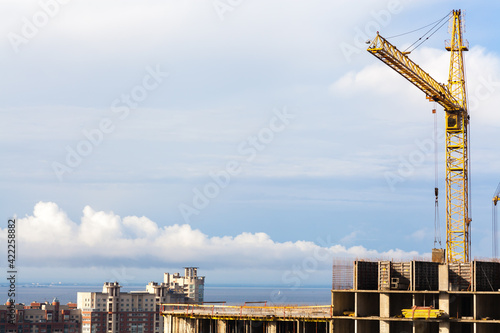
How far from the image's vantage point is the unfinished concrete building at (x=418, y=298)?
165ft

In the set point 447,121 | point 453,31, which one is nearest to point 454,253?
point 447,121

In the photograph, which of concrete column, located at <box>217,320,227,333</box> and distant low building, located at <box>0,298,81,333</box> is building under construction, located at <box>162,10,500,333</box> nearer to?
concrete column, located at <box>217,320,227,333</box>

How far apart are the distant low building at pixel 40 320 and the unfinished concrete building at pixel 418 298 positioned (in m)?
141

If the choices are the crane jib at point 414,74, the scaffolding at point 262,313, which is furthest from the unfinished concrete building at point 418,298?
the crane jib at point 414,74

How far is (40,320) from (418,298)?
154 m

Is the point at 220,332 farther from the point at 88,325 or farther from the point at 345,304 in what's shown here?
the point at 88,325

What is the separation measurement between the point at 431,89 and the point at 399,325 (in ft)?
135

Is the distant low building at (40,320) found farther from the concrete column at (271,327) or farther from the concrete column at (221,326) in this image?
the concrete column at (271,327)

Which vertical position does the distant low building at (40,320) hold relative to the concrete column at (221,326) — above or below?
below

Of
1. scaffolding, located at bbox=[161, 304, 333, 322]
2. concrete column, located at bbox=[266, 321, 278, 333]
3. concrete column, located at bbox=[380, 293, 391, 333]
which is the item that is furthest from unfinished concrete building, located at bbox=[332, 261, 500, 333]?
concrete column, located at bbox=[266, 321, 278, 333]

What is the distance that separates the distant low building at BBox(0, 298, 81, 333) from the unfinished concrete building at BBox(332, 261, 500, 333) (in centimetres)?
14138

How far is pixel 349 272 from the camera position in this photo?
2152 inches

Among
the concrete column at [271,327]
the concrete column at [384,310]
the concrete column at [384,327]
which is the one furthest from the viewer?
the concrete column at [271,327]

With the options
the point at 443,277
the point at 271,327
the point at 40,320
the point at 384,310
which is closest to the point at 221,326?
the point at 271,327
